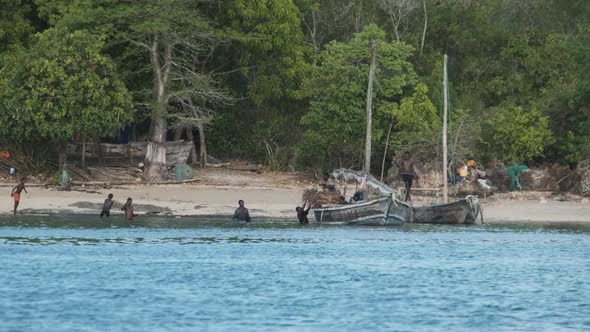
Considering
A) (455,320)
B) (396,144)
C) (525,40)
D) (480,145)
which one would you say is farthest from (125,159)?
(455,320)

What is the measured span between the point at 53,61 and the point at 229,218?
9760 millimetres

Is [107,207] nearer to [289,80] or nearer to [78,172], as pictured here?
[78,172]

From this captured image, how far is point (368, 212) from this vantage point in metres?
46.2

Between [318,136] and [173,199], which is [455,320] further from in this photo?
[318,136]

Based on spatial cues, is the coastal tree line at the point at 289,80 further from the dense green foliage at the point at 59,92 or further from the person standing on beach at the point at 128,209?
the person standing on beach at the point at 128,209

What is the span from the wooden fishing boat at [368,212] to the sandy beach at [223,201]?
267 centimetres

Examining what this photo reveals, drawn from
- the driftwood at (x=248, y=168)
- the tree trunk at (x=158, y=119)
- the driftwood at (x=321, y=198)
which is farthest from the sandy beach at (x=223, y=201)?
the driftwood at (x=248, y=168)

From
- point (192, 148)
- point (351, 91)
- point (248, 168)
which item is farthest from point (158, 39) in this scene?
point (351, 91)

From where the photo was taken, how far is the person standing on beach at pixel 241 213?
4450 centimetres

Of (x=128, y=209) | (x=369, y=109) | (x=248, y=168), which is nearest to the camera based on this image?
(x=128, y=209)

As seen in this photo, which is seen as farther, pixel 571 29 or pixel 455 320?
pixel 571 29

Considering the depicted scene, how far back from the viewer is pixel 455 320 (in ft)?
87.2

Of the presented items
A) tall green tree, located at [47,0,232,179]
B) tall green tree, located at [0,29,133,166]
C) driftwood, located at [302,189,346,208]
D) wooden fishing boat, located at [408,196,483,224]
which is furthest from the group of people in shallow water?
tall green tree, located at [47,0,232,179]

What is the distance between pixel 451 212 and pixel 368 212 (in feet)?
10.2
